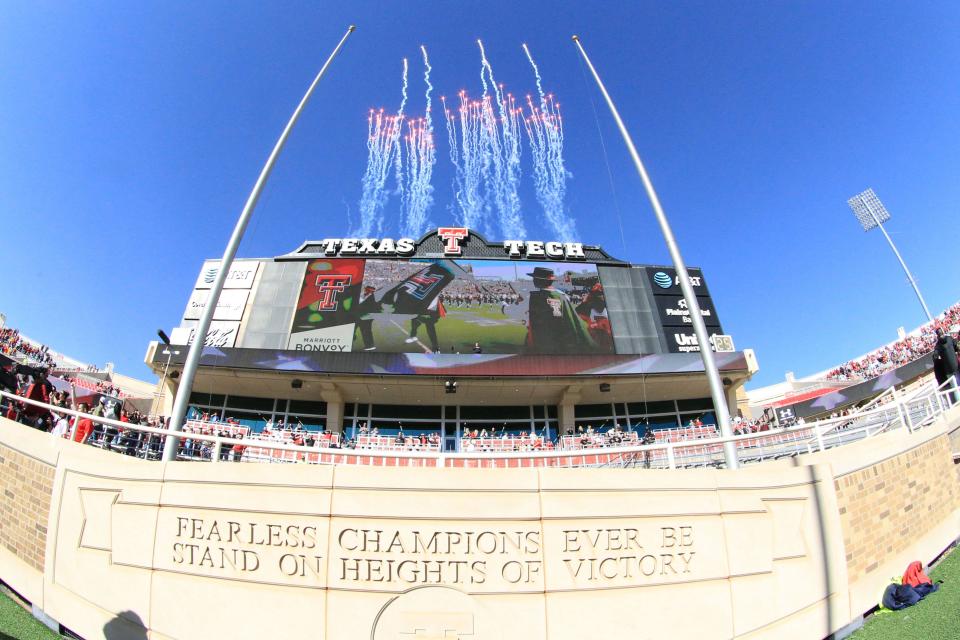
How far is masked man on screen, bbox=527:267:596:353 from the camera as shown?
83.2 feet

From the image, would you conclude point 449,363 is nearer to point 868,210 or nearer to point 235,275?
point 235,275

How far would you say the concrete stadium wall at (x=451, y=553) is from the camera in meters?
5.29

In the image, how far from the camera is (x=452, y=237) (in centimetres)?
3048

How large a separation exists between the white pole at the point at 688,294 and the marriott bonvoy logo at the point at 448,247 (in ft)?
56.7

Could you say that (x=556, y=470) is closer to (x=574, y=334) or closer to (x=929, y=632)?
(x=929, y=632)

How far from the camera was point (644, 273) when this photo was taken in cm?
2898

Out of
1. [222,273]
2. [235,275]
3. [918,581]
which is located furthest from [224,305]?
[918,581]

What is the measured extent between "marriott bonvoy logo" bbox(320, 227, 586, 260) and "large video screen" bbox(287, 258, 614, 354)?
1069 mm

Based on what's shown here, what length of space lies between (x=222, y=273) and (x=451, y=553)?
9.70m

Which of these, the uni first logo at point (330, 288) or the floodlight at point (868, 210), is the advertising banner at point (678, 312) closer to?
the uni first logo at point (330, 288)

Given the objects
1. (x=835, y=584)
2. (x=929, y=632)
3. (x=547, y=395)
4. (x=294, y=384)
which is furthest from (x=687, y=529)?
(x=294, y=384)

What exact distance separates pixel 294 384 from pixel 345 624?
728 inches

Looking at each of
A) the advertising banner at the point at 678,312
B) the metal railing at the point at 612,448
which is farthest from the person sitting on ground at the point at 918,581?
the advertising banner at the point at 678,312

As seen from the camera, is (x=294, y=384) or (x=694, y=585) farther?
(x=294, y=384)
